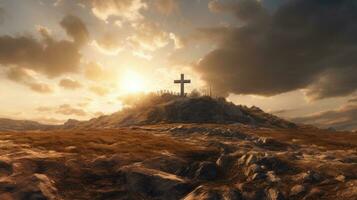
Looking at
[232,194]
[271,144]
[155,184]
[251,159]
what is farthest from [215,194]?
[271,144]

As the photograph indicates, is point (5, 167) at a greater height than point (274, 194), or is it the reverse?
point (5, 167)

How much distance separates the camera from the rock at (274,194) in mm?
48191

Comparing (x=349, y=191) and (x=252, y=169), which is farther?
(x=252, y=169)

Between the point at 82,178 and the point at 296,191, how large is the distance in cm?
3005

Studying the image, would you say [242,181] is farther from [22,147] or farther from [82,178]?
[22,147]

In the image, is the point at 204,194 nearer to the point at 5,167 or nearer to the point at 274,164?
the point at 274,164

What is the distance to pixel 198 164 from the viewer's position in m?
62.5

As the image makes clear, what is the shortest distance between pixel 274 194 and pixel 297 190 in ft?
10.7

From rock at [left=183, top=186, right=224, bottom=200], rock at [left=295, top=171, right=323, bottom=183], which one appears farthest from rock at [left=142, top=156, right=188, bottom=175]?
rock at [left=295, top=171, right=323, bottom=183]

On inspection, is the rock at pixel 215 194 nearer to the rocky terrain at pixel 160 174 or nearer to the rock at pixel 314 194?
the rocky terrain at pixel 160 174

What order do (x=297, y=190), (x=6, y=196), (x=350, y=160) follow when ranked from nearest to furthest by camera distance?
(x=6, y=196)
(x=297, y=190)
(x=350, y=160)

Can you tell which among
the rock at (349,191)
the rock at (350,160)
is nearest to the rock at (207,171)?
the rock at (349,191)

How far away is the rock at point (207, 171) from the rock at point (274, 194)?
36.5ft

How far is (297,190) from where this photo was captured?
163ft
